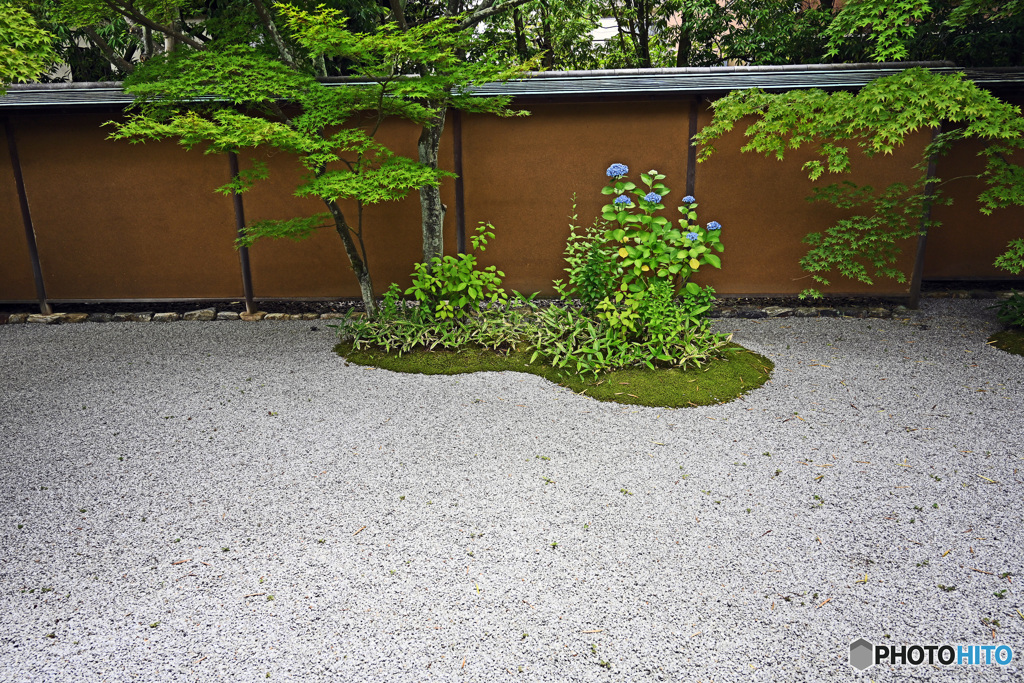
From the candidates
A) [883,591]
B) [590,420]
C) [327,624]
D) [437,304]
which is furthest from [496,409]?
[883,591]

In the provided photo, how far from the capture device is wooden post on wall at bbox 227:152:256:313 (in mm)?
6598

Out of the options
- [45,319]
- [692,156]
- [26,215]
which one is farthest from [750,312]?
[26,215]

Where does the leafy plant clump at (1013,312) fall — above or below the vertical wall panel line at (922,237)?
below

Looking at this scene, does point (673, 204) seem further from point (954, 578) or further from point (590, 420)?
point (954, 578)

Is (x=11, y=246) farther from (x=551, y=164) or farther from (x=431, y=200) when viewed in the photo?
(x=551, y=164)

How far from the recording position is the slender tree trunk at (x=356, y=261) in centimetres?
545

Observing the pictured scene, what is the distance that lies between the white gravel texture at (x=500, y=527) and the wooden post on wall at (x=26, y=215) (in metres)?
2.63

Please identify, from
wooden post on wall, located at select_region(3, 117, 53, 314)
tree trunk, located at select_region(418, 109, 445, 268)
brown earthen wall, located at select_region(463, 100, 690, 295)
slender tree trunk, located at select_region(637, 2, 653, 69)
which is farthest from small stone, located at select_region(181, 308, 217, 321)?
slender tree trunk, located at select_region(637, 2, 653, 69)

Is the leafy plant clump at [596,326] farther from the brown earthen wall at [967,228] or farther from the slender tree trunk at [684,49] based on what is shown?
the slender tree trunk at [684,49]

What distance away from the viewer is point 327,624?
7.50ft

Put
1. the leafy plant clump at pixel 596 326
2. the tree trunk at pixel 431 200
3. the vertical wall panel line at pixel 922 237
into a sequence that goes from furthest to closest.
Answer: the vertical wall panel line at pixel 922 237, the tree trunk at pixel 431 200, the leafy plant clump at pixel 596 326

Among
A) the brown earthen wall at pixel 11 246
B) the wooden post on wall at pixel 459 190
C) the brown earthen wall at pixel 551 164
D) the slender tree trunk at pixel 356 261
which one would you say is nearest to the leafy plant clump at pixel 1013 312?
the brown earthen wall at pixel 551 164

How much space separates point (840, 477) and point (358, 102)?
427cm

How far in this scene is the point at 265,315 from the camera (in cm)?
692
